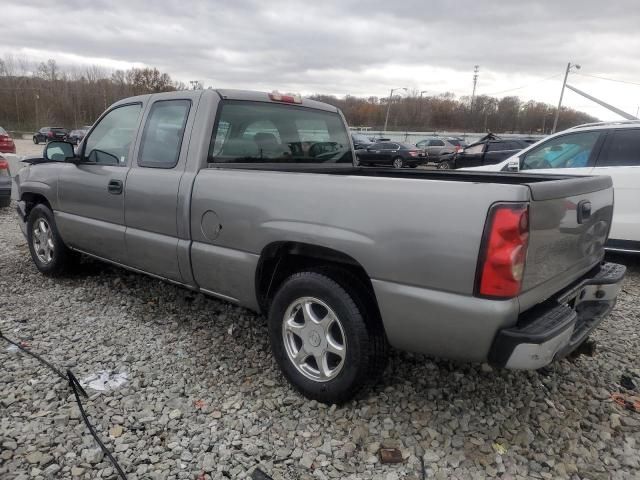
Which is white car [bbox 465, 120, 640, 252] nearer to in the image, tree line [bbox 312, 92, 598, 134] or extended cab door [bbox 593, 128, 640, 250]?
extended cab door [bbox 593, 128, 640, 250]

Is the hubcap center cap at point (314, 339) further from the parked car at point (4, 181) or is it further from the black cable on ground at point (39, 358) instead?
the parked car at point (4, 181)

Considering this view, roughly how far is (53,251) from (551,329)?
4.57 m

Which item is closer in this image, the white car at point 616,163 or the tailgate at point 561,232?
the tailgate at point 561,232

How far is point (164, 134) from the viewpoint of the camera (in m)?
3.59

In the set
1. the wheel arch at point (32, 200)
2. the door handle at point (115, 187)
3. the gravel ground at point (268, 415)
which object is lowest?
→ the gravel ground at point (268, 415)

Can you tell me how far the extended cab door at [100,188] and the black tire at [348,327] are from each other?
1.88m

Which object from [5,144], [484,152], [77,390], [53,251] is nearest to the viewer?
[77,390]

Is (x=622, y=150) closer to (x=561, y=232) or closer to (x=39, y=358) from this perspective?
(x=561, y=232)

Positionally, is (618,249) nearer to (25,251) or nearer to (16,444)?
(16,444)

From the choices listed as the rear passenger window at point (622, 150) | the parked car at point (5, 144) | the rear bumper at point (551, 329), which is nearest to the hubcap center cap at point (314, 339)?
the rear bumper at point (551, 329)

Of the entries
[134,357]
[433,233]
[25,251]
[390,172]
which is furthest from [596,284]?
[25,251]

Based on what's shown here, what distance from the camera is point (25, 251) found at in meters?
6.05

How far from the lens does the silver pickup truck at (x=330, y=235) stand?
2.07m

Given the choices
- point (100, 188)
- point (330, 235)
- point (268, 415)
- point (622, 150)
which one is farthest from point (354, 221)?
point (622, 150)
